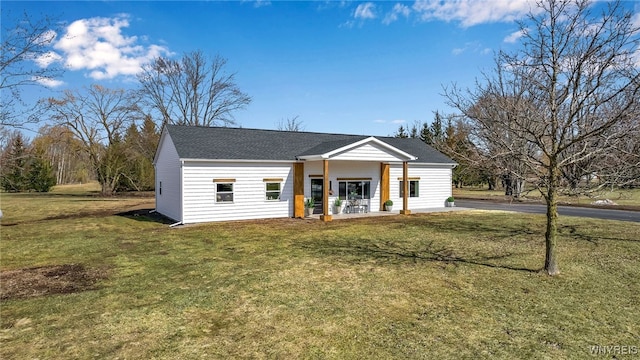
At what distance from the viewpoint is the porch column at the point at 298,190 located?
63.5 feet

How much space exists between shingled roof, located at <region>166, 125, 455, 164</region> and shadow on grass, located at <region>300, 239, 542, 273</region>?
819 cm

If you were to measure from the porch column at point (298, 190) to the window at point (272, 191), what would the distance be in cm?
96

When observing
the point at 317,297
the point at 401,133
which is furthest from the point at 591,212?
the point at 401,133

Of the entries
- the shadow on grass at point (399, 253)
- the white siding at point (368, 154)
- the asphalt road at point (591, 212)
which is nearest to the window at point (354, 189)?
the white siding at point (368, 154)

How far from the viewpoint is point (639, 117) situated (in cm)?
633

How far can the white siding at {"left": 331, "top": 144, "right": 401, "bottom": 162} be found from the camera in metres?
18.8

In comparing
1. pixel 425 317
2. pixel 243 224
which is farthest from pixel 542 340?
pixel 243 224

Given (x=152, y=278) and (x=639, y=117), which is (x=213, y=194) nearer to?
(x=152, y=278)

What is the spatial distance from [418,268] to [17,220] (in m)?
21.1

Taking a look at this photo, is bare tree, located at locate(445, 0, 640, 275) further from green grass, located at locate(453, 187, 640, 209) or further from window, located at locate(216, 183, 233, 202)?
window, located at locate(216, 183, 233, 202)

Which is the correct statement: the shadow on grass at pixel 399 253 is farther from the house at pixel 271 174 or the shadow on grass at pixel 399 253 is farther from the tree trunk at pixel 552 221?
the house at pixel 271 174

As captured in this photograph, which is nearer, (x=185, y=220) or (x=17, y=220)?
(x=185, y=220)

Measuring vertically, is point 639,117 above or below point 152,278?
above

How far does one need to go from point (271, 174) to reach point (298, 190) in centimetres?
177
